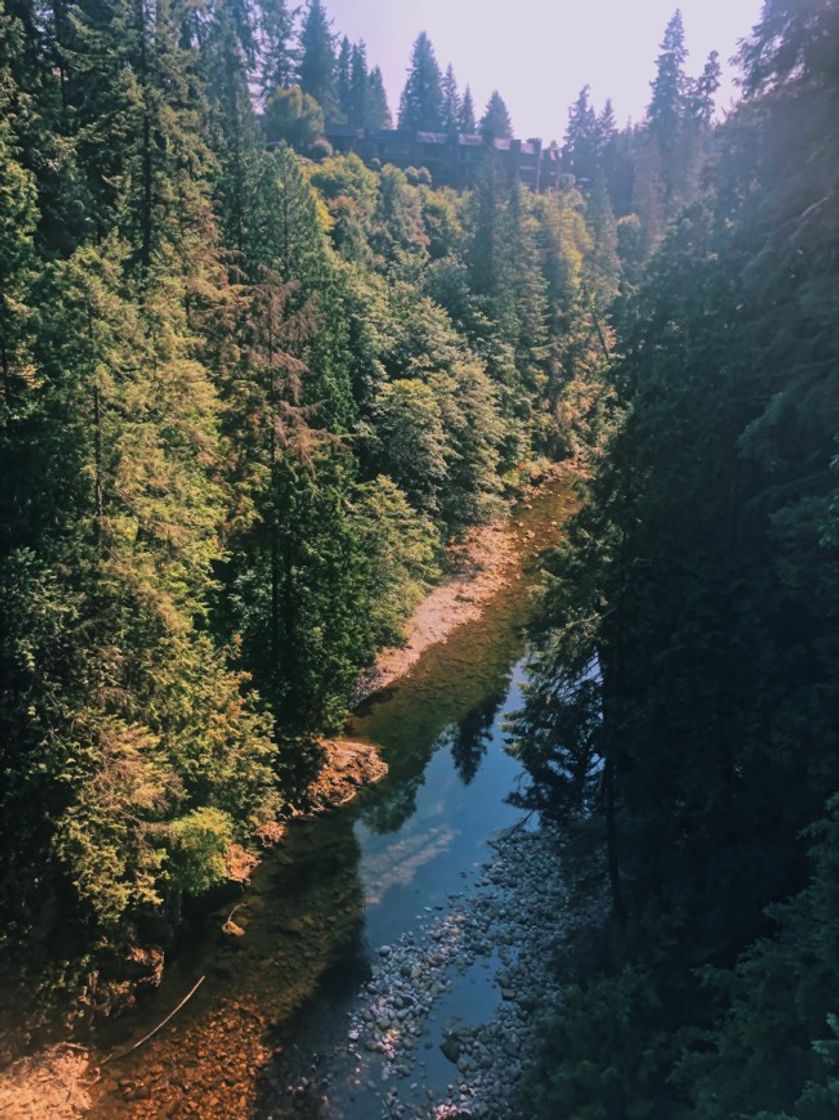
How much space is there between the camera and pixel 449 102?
10488cm

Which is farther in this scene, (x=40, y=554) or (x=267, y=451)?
(x=267, y=451)

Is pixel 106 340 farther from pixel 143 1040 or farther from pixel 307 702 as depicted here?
pixel 143 1040

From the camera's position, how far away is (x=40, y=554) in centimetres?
1497

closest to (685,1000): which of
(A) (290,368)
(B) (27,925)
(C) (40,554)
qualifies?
(B) (27,925)

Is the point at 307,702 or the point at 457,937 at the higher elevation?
the point at 307,702

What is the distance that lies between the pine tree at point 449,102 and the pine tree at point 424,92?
792mm

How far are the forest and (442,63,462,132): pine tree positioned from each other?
86.4 meters

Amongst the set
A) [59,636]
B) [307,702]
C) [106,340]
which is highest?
[106,340]

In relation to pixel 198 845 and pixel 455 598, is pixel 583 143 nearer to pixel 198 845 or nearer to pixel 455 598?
pixel 455 598

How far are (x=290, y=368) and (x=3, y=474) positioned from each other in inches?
412

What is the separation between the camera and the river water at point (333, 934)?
15.4m

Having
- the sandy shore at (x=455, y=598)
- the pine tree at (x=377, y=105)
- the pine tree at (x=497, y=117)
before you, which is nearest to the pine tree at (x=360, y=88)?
the pine tree at (x=377, y=105)

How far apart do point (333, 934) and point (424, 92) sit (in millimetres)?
110645

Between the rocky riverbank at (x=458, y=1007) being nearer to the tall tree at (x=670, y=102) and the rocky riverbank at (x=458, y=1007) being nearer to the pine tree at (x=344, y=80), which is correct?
the tall tree at (x=670, y=102)
